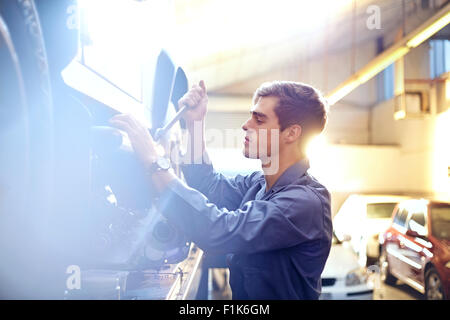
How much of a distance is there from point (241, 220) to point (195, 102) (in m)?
0.34

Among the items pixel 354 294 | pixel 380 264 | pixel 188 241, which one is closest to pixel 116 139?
pixel 188 241

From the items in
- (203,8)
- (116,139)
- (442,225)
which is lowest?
(442,225)

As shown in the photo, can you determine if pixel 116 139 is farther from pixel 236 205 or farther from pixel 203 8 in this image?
pixel 203 8

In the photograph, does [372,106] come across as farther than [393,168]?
Yes

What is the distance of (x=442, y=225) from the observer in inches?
117

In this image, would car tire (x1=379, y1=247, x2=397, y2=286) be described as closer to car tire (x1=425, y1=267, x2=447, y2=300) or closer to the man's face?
car tire (x1=425, y1=267, x2=447, y2=300)

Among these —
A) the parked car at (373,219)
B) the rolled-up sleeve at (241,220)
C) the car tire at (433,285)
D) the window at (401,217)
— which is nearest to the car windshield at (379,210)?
the parked car at (373,219)

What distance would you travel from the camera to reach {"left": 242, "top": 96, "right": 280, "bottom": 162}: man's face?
84cm

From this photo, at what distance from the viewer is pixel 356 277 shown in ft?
10.1

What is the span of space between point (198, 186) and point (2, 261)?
2.09 feet

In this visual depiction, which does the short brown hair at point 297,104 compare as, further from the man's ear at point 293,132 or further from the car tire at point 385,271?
the car tire at point 385,271

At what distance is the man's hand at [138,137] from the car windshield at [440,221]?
281cm
